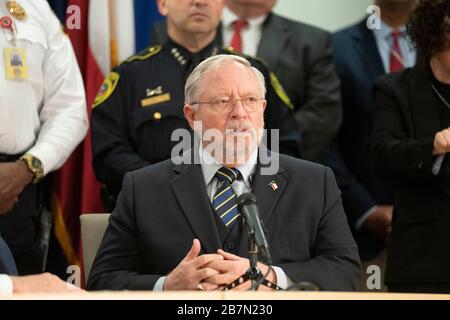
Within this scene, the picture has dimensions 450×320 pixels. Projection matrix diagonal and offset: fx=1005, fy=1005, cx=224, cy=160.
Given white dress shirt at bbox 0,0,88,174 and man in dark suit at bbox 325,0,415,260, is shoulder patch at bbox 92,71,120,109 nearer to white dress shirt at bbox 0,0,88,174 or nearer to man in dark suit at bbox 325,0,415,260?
white dress shirt at bbox 0,0,88,174

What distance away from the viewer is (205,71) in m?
3.62

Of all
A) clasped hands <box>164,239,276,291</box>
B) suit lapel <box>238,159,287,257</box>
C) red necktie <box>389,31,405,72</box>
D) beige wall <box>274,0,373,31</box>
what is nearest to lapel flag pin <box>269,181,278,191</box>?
suit lapel <box>238,159,287,257</box>

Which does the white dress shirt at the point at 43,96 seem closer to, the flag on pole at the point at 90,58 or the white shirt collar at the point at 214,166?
the flag on pole at the point at 90,58

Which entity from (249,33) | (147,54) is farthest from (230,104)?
(249,33)

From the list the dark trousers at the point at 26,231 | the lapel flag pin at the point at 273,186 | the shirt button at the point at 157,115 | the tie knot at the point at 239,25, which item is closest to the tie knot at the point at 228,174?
the lapel flag pin at the point at 273,186

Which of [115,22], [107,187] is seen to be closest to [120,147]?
[107,187]

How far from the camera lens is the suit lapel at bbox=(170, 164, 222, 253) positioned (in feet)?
11.5

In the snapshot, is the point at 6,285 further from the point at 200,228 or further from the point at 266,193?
the point at 266,193

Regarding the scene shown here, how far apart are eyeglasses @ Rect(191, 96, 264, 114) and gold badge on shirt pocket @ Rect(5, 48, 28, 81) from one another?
125cm

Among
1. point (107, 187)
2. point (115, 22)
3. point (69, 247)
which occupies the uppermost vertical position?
A: point (115, 22)

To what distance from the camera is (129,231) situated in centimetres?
357

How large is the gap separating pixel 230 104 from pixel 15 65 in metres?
1.34
